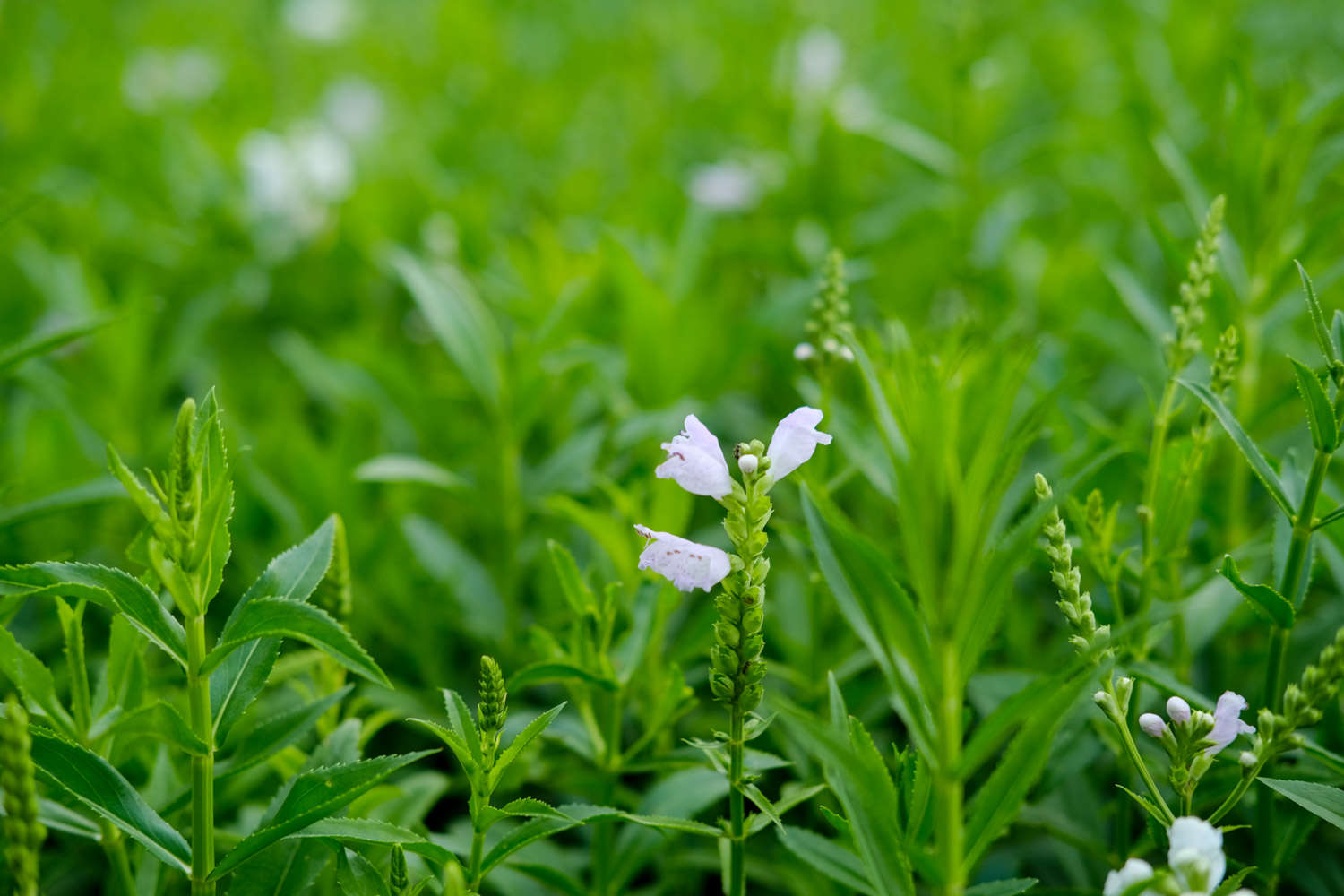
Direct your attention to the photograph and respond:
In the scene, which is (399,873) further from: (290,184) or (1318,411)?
(290,184)

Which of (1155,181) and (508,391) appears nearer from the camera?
(508,391)

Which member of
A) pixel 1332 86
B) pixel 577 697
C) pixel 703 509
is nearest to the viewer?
pixel 577 697

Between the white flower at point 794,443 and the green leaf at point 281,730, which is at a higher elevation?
the white flower at point 794,443

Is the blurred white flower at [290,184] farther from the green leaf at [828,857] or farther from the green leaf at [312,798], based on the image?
the green leaf at [828,857]

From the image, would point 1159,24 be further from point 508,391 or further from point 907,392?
point 907,392

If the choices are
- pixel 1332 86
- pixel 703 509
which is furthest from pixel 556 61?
pixel 1332 86

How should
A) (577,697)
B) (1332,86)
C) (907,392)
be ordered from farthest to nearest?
(1332,86) → (577,697) → (907,392)

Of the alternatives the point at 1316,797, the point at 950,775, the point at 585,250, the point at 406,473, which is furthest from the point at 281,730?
the point at 585,250

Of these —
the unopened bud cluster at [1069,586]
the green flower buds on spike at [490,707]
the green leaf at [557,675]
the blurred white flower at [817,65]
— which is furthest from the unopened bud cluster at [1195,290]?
the blurred white flower at [817,65]

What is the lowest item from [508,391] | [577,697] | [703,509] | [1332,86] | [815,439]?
[703,509]
